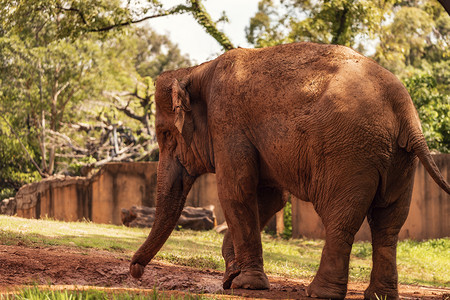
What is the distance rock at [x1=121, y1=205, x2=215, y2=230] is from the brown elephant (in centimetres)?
880

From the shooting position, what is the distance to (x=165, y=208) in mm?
6641

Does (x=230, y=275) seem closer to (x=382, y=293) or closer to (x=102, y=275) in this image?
(x=382, y=293)

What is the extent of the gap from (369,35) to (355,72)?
479 inches

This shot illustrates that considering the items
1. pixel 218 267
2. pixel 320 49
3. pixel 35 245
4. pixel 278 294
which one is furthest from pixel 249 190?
pixel 35 245

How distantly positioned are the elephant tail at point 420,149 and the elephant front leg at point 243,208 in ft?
4.42

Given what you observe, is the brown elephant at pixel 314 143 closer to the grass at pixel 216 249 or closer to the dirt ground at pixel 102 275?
the dirt ground at pixel 102 275

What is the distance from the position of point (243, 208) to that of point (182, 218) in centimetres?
950

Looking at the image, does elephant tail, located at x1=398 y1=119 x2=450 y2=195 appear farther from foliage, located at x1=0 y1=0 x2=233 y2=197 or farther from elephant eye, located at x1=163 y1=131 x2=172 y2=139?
foliage, located at x1=0 y1=0 x2=233 y2=197

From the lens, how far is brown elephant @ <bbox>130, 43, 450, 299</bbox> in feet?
15.8

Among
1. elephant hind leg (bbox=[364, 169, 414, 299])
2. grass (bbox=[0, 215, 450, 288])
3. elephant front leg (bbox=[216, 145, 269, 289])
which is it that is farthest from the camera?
grass (bbox=[0, 215, 450, 288])

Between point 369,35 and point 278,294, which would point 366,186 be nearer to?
point 278,294

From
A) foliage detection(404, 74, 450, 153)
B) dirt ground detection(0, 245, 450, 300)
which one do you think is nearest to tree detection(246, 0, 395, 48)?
foliage detection(404, 74, 450, 153)

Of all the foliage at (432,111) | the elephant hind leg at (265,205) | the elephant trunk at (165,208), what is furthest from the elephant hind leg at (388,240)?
the foliage at (432,111)

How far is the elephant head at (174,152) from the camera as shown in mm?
6395
